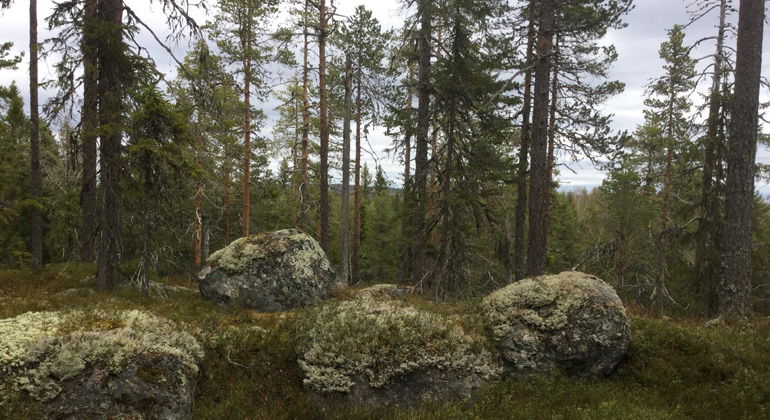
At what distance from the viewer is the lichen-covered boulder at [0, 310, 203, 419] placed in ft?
18.1

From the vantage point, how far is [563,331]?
311 inches

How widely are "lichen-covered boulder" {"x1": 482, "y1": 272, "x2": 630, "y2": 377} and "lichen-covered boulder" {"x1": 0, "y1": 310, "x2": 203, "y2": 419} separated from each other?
19.1 ft

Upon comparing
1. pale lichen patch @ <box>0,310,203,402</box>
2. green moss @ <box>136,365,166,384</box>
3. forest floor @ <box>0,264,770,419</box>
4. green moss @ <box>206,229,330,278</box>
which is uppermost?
green moss @ <box>206,229,330,278</box>

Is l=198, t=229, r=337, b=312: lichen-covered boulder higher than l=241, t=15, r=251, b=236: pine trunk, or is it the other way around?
l=241, t=15, r=251, b=236: pine trunk

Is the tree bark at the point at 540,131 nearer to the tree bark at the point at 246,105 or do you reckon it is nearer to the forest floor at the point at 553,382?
the forest floor at the point at 553,382

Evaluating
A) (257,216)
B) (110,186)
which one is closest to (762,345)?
(110,186)

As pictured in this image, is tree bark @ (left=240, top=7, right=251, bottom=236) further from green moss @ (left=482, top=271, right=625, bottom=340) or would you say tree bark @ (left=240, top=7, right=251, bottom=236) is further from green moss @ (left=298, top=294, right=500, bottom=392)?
green moss @ (left=482, top=271, right=625, bottom=340)

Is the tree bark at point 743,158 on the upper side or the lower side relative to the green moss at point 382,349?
upper

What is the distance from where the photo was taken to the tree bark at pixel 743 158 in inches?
395

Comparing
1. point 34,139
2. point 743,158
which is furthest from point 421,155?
point 34,139

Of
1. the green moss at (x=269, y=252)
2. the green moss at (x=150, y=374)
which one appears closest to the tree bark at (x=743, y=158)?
the green moss at (x=269, y=252)

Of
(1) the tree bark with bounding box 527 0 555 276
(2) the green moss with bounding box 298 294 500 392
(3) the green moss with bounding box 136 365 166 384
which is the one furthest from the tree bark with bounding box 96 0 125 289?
(1) the tree bark with bounding box 527 0 555 276

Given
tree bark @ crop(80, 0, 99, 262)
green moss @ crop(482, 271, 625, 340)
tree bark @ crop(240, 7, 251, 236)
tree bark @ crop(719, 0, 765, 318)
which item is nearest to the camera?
green moss @ crop(482, 271, 625, 340)

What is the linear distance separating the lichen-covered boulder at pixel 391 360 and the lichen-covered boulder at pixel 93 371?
2.11m
